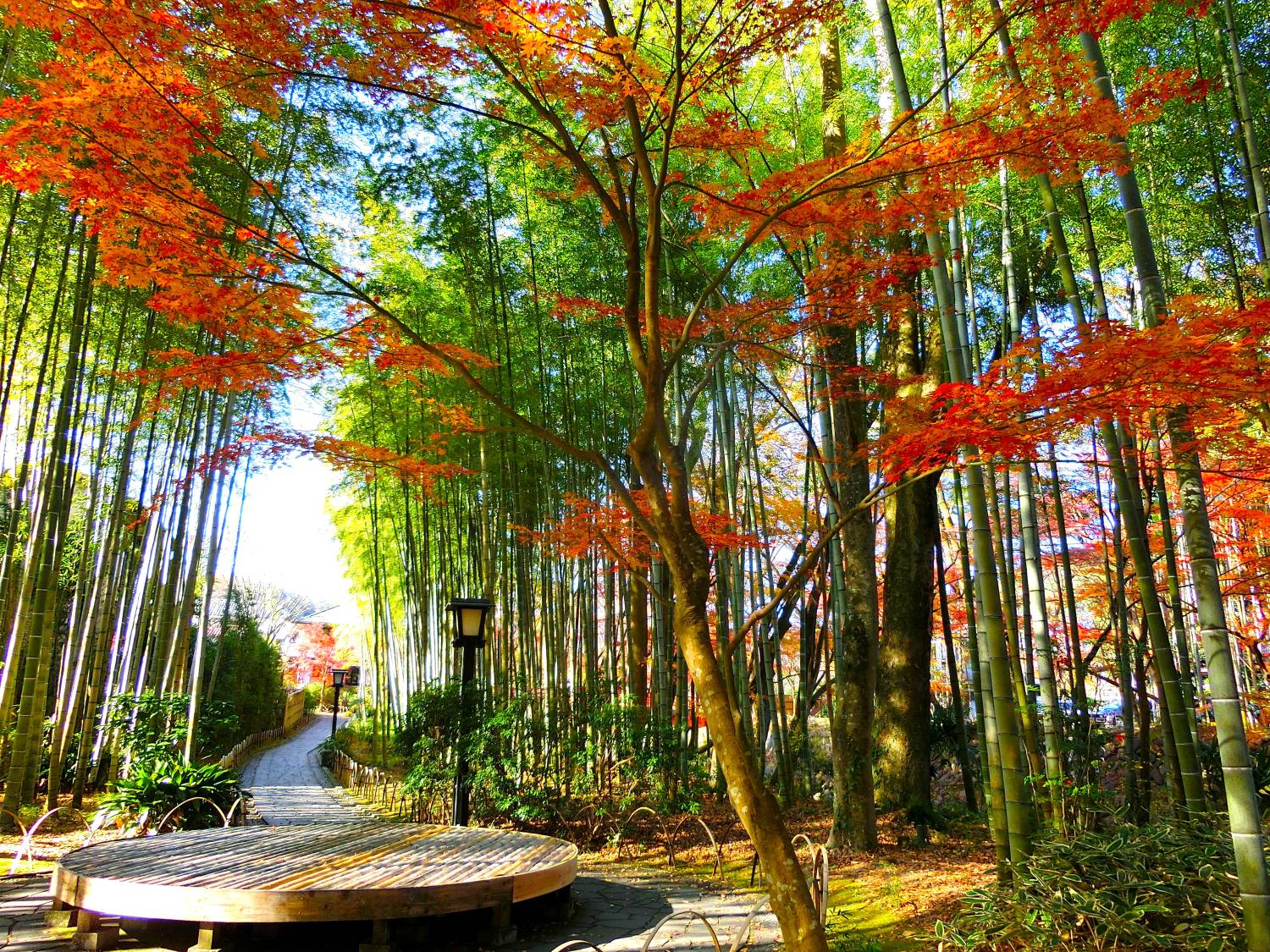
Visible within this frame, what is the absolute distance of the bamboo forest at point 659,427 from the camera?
9.12 feet

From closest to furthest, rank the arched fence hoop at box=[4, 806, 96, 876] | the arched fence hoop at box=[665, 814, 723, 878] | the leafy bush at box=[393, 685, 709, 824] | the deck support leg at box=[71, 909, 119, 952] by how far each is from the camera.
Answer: the deck support leg at box=[71, 909, 119, 952] < the arched fence hoop at box=[4, 806, 96, 876] < the arched fence hoop at box=[665, 814, 723, 878] < the leafy bush at box=[393, 685, 709, 824]

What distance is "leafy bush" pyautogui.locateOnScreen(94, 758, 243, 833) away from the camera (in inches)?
191

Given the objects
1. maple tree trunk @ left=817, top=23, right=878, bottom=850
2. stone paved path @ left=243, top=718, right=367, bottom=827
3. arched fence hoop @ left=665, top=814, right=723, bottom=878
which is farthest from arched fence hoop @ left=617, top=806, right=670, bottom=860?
stone paved path @ left=243, top=718, right=367, bottom=827

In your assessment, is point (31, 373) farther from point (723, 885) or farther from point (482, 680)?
point (723, 885)

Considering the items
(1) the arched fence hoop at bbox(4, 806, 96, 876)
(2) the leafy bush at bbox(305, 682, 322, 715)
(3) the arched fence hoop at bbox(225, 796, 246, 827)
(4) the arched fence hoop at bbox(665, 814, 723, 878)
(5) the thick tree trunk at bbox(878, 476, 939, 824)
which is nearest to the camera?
(1) the arched fence hoop at bbox(4, 806, 96, 876)

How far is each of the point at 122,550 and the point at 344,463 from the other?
3.89 m

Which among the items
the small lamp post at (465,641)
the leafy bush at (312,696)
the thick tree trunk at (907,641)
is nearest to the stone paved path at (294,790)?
the small lamp post at (465,641)

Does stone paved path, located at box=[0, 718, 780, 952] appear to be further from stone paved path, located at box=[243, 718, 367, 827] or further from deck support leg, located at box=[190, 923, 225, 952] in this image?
stone paved path, located at box=[243, 718, 367, 827]

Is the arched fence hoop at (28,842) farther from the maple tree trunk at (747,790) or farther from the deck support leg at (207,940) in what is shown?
the maple tree trunk at (747,790)

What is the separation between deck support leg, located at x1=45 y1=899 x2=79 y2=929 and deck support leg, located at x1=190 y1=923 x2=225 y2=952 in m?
0.62

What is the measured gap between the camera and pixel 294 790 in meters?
9.80

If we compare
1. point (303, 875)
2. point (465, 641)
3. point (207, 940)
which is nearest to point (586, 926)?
point (303, 875)

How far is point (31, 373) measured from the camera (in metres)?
8.06

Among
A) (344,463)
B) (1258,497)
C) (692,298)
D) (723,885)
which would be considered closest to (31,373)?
(344,463)
